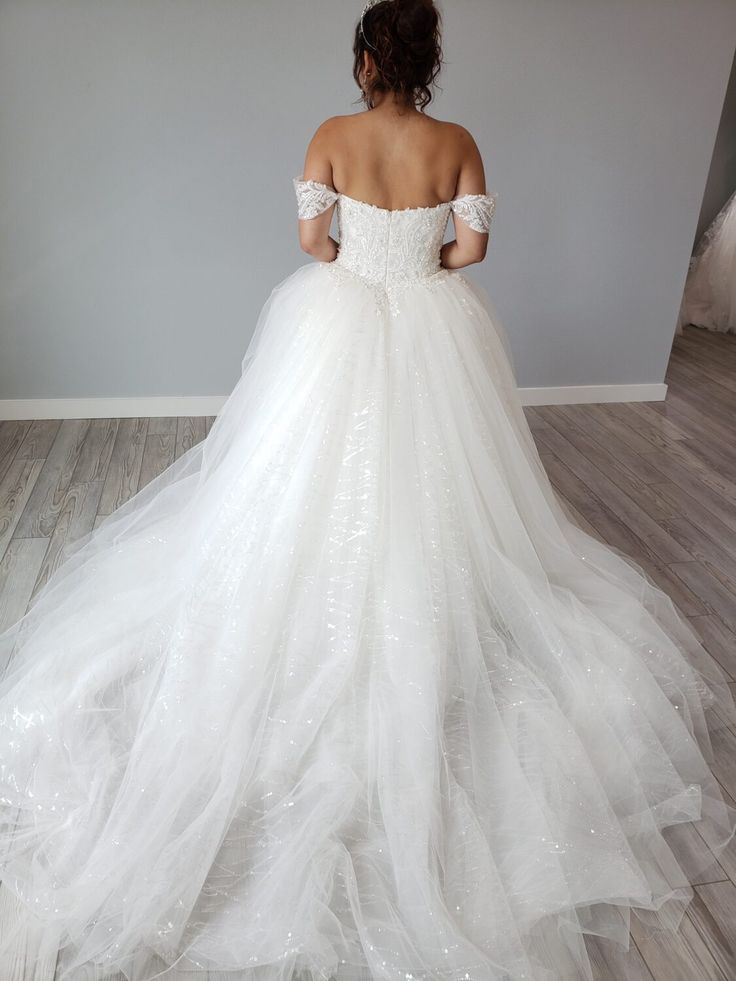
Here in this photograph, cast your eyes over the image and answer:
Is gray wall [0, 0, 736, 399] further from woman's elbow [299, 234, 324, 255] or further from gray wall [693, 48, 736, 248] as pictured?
gray wall [693, 48, 736, 248]

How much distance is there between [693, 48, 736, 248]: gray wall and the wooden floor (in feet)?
7.35

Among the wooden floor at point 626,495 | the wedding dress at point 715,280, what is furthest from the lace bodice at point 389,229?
the wedding dress at point 715,280

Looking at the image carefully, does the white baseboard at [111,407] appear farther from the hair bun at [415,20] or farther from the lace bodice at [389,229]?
the hair bun at [415,20]

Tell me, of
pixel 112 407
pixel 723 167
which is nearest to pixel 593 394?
pixel 112 407

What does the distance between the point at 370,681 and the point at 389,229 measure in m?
1.02

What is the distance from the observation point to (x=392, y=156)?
1.85m

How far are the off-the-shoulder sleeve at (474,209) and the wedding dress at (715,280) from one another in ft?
12.8

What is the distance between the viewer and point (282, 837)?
154cm

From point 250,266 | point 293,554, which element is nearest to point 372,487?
point 293,554

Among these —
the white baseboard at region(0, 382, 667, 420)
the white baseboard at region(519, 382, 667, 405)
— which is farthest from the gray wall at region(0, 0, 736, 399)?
the white baseboard at region(519, 382, 667, 405)

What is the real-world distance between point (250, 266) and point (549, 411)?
1.55 metres

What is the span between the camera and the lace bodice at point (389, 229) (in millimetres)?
1896

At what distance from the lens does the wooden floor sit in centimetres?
157

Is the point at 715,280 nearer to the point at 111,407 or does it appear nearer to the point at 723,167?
the point at 723,167
